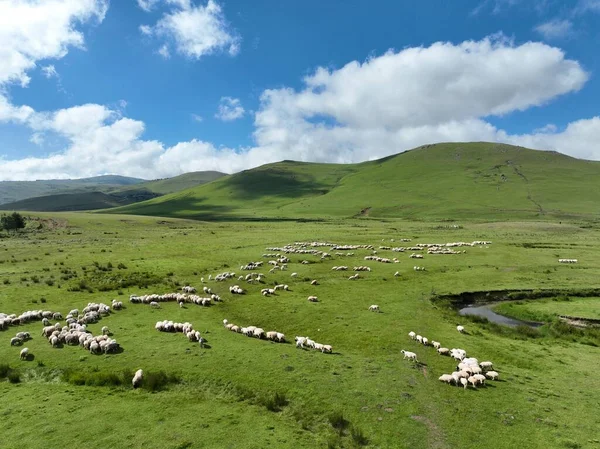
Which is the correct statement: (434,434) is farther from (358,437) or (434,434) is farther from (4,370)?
(4,370)

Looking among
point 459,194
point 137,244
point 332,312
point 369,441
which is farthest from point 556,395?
point 459,194

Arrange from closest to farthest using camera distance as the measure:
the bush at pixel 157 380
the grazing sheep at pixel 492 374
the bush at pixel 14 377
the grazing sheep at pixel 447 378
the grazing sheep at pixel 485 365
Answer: the bush at pixel 157 380
the bush at pixel 14 377
the grazing sheep at pixel 447 378
the grazing sheep at pixel 492 374
the grazing sheep at pixel 485 365

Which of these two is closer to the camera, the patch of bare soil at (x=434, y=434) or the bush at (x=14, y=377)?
the patch of bare soil at (x=434, y=434)

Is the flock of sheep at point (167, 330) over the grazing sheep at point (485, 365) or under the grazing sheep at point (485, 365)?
over

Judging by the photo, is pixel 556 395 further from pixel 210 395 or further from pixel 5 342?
pixel 5 342

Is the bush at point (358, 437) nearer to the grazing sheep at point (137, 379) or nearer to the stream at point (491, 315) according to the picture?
the grazing sheep at point (137, 379)

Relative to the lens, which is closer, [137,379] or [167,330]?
[137,379]

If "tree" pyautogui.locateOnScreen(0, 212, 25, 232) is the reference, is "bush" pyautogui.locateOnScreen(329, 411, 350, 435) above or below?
below

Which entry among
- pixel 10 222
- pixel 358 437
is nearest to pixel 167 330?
pixel 358 437

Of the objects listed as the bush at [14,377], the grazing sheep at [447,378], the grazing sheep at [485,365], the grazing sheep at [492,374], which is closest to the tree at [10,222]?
the bush at [14,377]

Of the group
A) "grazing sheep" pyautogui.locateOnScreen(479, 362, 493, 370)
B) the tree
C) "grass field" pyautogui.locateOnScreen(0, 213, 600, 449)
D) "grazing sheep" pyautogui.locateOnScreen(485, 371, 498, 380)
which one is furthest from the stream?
the tree

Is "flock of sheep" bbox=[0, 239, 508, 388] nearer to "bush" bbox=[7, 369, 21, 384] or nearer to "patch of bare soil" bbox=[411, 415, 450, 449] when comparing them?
"bush" bbox=[7, 369, 21, 384]

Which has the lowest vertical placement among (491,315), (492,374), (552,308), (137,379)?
(491,315)

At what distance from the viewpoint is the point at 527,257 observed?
54.8m
